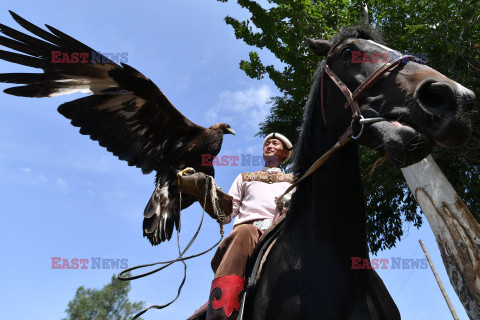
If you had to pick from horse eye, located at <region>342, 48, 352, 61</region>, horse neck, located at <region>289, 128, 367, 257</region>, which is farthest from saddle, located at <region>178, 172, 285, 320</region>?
horse eye, located at <region>342, 48, 352, 61</region>

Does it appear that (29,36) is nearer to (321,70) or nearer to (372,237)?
(321,70)

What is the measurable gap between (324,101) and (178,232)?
6.54 feet

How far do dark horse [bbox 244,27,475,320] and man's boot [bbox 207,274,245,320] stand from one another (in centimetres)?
11

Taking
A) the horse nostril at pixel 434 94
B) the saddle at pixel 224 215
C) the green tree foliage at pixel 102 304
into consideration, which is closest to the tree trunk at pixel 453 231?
the saddle at pixel 224 215

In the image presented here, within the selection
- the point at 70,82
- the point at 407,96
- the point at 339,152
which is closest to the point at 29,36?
the point at 70,82

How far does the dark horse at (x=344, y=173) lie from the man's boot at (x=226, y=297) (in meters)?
0.11

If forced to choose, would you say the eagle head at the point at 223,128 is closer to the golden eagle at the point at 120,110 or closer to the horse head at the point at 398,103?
the golden eagle at the point at 120,110

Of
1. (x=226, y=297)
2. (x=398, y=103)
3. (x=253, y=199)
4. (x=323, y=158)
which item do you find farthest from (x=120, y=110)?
(x=398, y=103)

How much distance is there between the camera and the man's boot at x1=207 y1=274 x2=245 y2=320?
2.66 metres

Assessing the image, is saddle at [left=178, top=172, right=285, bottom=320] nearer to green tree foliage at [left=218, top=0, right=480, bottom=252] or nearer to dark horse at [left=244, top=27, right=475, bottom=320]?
dark horse at [left=244, top=27, right=475, bottom=320]

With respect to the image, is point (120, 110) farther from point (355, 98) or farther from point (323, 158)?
point (355, 98)

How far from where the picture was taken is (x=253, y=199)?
3.54m

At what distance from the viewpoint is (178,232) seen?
3.67 m

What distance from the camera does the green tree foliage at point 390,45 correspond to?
819 centimetres
